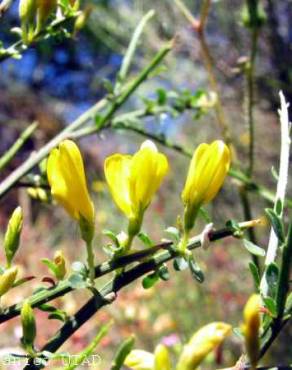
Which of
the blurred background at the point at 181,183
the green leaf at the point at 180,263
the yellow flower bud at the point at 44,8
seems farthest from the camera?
the blurred background at the point at 181,183

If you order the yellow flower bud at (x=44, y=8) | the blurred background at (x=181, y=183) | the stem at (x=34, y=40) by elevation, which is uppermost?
the yellow flower bud at (x=44, y=8)

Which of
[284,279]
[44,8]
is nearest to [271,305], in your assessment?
[284,279]

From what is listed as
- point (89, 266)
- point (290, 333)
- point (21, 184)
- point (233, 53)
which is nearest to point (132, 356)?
point (89, 266)

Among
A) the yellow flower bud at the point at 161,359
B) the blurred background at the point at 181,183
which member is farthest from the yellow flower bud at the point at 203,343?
the blurred background at the point at 181,183

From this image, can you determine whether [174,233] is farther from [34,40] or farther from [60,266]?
[34,40]

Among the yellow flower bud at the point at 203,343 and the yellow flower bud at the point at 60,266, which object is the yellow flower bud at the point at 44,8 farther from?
the yellow flower bud at the point at 203,343

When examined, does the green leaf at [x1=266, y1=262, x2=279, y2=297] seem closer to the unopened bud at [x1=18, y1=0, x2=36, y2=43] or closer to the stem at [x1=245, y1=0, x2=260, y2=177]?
the unopened bud at [x1=18, y1=0, x2=36, y2=43]
